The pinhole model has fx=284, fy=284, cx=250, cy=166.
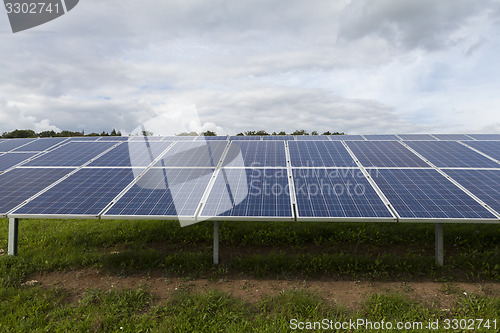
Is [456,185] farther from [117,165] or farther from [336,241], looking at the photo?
[117,165]

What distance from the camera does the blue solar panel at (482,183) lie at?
7.73m

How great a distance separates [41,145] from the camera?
14414 mm

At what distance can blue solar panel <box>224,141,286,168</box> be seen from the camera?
9719 mm

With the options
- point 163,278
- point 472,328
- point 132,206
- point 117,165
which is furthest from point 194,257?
point 472,328

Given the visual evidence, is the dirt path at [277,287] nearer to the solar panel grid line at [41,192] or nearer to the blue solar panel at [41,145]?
the solar panel grid line at [41,192]

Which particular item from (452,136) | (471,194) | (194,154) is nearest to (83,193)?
(194,154)

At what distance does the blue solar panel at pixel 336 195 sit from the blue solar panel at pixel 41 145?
1234 cm

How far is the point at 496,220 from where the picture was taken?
22.6 ft

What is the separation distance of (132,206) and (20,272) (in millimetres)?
3714

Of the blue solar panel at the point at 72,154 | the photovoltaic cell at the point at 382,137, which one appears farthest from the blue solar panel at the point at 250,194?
the photovoltaic cell at the point at 382,137

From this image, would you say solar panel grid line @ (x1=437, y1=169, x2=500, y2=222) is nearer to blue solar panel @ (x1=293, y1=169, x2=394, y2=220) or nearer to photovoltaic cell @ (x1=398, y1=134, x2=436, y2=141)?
blue solar panel @ (x1=293, y1=169, x2=394, y2=220)

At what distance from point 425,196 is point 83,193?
972 cm

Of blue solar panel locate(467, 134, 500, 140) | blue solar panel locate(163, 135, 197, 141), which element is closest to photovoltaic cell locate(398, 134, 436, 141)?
blue solar panel locate(467, 134, 500, 140)

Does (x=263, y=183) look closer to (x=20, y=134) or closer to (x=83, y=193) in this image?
(x=83, y=193)
